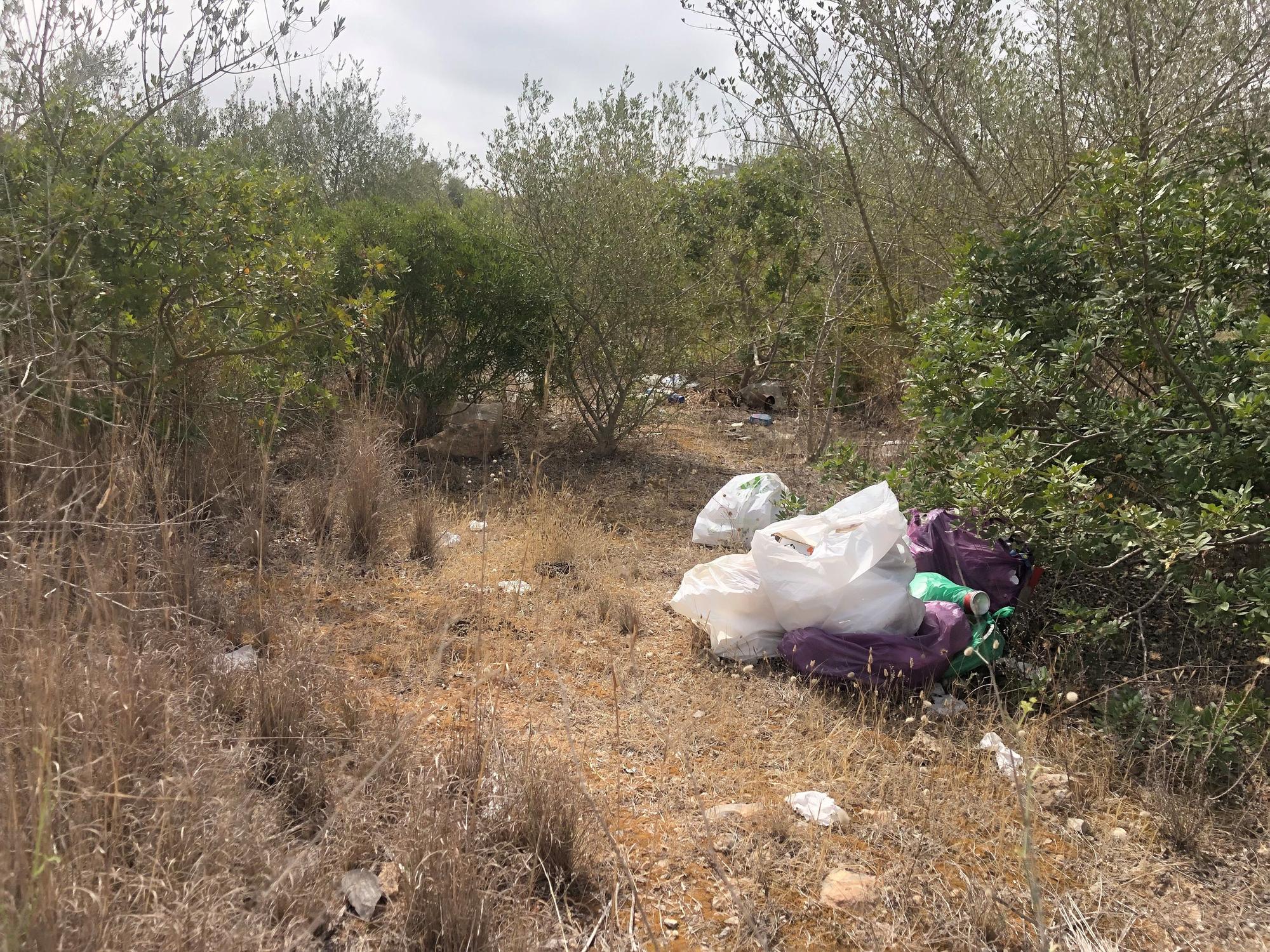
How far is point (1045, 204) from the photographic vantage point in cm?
452

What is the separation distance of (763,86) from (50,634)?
16.2ft

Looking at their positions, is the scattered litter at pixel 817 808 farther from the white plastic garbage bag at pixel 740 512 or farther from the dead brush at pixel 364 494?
the dead brush at pixel 364 494

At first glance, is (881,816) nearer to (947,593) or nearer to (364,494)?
(947,593)

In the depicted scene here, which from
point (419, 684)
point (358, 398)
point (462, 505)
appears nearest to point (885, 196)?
point (462, 505)

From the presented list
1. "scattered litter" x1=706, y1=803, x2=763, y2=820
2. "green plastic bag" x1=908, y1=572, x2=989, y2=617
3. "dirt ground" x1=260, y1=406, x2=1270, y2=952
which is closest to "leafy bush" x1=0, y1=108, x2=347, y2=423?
"dirt ground" x1=260, y1=406, x2=1270, y2=952

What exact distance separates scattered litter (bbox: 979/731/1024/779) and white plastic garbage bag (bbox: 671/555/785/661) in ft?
2.56

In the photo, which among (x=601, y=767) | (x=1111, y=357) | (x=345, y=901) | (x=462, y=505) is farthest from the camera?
(x=462, y=505)

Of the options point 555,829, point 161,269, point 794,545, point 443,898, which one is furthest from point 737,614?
point 161,269

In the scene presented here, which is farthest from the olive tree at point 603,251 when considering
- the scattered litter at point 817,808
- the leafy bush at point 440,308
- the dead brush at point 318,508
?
the scattered litter at point 817,808

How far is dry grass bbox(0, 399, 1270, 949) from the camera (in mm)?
1651

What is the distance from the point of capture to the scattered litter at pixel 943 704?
9.30 feet

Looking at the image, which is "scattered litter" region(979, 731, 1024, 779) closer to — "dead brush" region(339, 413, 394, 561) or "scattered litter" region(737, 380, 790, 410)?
"dead brush" region(339, 413, 394, 561)

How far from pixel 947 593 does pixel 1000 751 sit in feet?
2.39

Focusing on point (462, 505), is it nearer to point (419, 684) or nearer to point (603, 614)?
point (603, 614)
